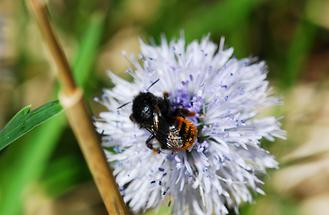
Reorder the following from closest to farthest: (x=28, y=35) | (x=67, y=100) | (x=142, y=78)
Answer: (x=67, y=100) < (x=142, y=78) < (x=28, y=35)

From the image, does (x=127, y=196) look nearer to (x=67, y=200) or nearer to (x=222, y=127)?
(x=222, y=127)

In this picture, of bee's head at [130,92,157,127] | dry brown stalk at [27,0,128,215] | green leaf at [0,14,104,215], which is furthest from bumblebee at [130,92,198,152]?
green leaf at [0,14,104,215]

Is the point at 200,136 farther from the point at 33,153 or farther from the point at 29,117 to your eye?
the point at 33,153

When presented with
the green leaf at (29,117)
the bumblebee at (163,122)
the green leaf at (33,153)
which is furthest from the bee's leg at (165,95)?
the green leaf at (33,153)

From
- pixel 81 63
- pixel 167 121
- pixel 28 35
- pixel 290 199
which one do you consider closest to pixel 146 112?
pixel 167 121

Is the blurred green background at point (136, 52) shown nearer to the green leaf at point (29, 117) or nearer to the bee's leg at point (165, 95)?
the bee's leg at point (165, 95)
